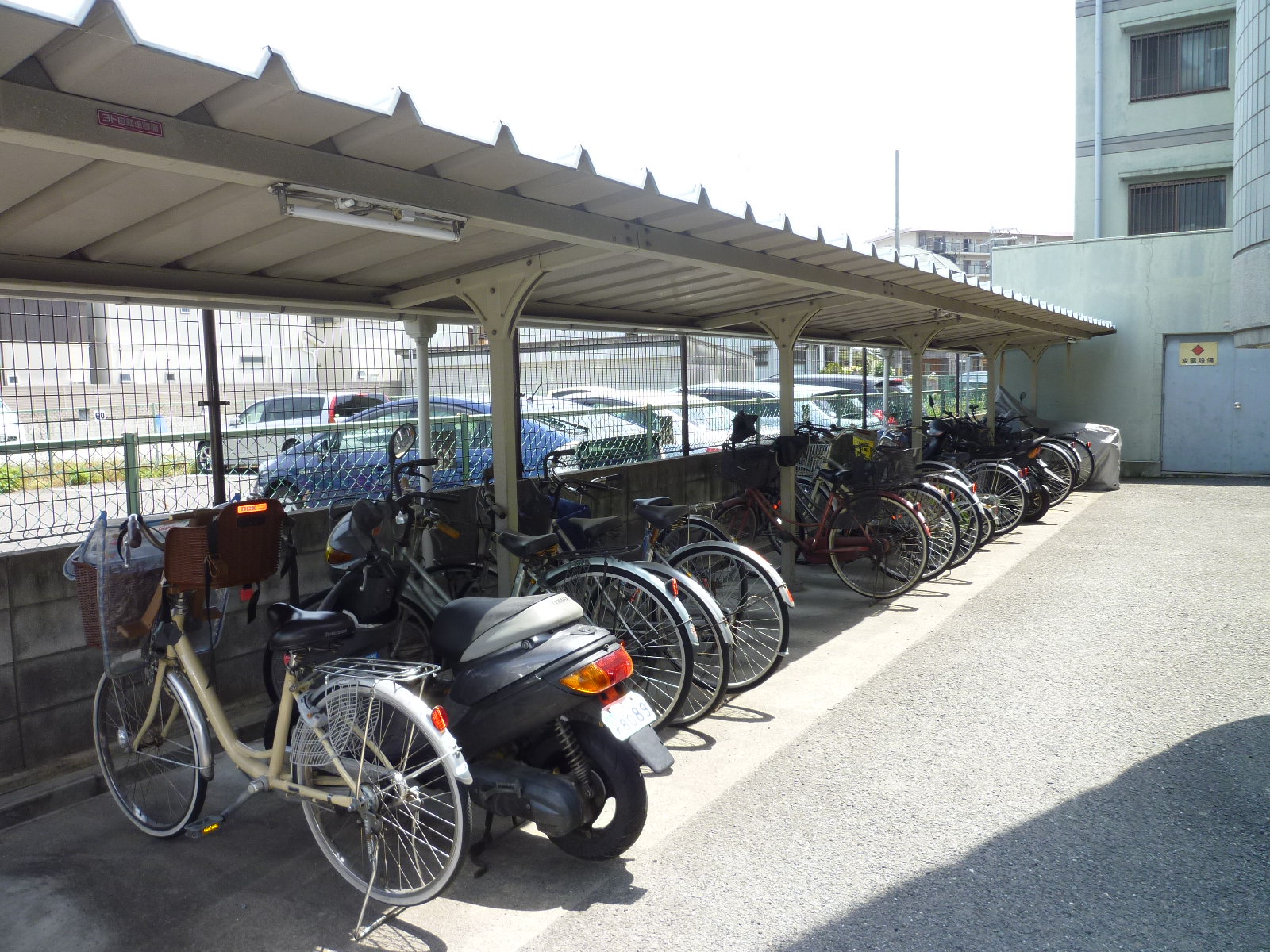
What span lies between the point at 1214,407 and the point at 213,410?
47.7 ft

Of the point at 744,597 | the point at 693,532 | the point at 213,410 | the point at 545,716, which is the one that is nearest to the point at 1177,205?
the point at 693,532

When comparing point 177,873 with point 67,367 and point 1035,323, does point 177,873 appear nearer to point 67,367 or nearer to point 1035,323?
point 67,367

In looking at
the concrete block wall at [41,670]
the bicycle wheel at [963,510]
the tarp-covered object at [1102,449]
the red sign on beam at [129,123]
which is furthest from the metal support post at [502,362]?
the tarp-covered object at [1102,449]

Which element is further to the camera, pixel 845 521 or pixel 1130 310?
pixel 1130 310

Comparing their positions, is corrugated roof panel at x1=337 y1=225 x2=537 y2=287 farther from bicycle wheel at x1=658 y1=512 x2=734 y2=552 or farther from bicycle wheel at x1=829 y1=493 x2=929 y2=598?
bicycle wheel at x1=829 y1=493 x2=929 y2=598

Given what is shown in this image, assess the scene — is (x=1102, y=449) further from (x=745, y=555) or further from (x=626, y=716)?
(x=626, y=716)

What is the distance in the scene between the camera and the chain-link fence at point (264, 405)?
12.6ft

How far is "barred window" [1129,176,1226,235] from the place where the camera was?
16.7 m

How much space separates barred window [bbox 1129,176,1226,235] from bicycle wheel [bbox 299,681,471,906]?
17.9 meters

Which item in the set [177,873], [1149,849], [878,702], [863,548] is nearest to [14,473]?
[177,873]

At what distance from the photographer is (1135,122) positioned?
1702cm

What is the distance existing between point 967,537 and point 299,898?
A: 5945 millimetres

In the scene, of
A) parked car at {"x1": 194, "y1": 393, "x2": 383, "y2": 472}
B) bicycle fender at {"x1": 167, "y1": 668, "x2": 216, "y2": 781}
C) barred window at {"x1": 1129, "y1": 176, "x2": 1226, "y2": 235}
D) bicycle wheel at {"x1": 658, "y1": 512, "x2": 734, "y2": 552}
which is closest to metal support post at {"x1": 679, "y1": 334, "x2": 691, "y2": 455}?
bicycle wheel at {"x1": 658, "y1": 512, "x2": 734, "y2": 552}

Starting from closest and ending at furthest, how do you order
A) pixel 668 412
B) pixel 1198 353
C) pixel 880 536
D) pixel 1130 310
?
pixel 880 536
pixel 668 412
pixel 1198 353
pixel 1130 310
